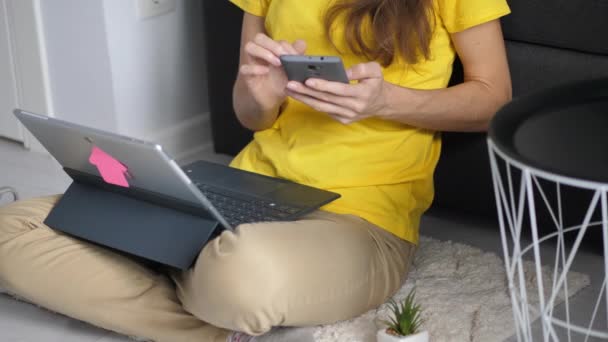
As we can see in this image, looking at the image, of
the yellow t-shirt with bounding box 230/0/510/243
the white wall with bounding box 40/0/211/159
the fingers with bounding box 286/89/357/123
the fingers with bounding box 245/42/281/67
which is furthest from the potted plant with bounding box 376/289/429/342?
the white wall with bounding box 40/0/211/159

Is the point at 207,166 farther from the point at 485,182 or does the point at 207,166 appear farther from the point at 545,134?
the point at 545,134

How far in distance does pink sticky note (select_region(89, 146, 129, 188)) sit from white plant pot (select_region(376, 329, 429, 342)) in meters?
0.39

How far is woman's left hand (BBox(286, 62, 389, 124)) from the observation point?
122cm

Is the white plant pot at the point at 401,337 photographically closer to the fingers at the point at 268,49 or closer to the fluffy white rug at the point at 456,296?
the fluffy white rug at the point at 456,296

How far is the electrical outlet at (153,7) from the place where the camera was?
6.50ft

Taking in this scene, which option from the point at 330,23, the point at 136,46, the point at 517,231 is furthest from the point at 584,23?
the point at 136,46

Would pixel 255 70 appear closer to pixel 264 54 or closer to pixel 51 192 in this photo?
pixel 264 54

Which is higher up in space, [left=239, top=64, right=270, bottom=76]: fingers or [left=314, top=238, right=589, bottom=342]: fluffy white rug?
[left=239, top=64, right=270, bottom=76]: fingers

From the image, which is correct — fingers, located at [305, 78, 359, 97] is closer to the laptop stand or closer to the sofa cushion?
the laptop stand

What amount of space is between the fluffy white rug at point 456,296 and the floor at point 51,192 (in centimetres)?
5

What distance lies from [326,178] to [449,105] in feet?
0.65

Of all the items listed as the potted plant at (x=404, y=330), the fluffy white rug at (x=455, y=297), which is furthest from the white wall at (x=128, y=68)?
the potted plant at (x=404, y=330)

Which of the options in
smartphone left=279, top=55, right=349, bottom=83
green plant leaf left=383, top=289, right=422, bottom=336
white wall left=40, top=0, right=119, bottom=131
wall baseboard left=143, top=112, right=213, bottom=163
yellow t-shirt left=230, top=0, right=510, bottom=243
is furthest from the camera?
wall baseboard left=143, top=112, right=213, bottom=163

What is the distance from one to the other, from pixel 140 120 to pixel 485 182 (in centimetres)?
76
